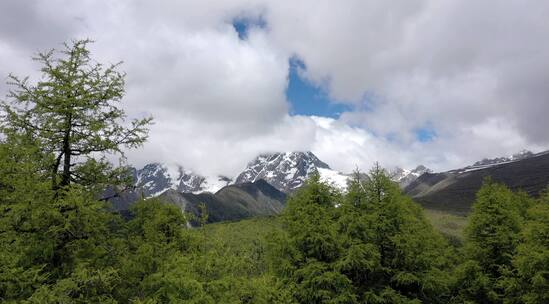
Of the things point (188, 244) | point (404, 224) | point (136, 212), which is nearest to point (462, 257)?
point (404, 224)

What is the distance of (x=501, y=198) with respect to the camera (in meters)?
29.1

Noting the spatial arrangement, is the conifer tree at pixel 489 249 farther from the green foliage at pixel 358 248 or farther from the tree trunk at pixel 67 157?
the tree trunk at pixel 67 157

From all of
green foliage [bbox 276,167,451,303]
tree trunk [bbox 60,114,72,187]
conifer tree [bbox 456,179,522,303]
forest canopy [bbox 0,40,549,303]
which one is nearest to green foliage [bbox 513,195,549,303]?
forest canopy [bbox 0,40,549,303]

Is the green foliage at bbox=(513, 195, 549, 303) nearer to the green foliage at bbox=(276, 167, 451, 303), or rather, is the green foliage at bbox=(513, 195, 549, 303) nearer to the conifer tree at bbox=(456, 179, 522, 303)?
the conifer tree at bbox=(456, 179, 522, 303)

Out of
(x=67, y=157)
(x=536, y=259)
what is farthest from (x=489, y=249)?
(x=67, y=157)

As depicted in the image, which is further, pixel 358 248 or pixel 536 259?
pixel 536 259

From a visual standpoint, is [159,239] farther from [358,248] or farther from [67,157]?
[358,248]

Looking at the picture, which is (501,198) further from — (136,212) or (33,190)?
(33,190)

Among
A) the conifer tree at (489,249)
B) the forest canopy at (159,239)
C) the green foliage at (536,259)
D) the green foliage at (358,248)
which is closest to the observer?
the forest canopy at (159,239)

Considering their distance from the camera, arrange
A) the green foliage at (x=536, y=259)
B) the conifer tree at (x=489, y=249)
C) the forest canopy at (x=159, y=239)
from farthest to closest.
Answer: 1. the conifer tree at (x=489, y=249)
2. the green foliage at (x=536, y=259)
3. the forest canopy at (x=159, y=239)

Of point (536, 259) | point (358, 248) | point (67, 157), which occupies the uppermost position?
point (67, 157)

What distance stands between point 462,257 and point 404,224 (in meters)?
11.0

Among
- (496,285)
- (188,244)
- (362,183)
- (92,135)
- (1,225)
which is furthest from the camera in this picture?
(496,285)

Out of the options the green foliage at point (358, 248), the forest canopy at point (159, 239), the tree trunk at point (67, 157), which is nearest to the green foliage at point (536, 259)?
the forest canopy at point (159, 239)
